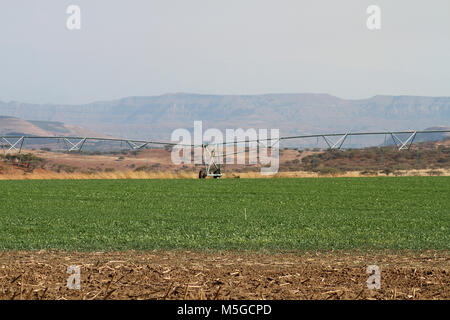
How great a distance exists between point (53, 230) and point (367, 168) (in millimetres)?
53438

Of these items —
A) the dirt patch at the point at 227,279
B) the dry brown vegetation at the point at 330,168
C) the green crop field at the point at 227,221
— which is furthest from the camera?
the dry brown vegetation at the point at 330,168

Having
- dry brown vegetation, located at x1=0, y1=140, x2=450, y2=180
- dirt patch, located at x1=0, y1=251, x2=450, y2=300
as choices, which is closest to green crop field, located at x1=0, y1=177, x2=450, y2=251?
dirt patch, located at x1=0, y1=251, x2=450, y2=300

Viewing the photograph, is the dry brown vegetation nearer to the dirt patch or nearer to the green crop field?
the green crop field

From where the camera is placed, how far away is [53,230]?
62.8 feet

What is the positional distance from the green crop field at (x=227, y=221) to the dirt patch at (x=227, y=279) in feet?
8.41

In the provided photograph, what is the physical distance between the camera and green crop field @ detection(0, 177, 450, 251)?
16438 mm

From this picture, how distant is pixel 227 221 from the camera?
21.3m

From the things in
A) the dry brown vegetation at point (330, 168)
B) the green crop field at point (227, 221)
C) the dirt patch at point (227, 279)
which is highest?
the dirt patch at point (227, 279)

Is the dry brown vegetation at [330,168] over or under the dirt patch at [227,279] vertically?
under

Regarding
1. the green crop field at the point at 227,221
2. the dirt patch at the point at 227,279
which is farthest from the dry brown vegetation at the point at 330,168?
the dirt patch at the point at 227,279

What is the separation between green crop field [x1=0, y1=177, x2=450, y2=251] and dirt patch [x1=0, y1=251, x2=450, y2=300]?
2.56 metres

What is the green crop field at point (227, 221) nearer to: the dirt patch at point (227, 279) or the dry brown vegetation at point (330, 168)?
the dirt patch at point (227, 279)

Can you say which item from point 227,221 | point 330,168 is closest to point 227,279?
point 227,221

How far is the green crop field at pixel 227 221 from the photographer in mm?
16438
